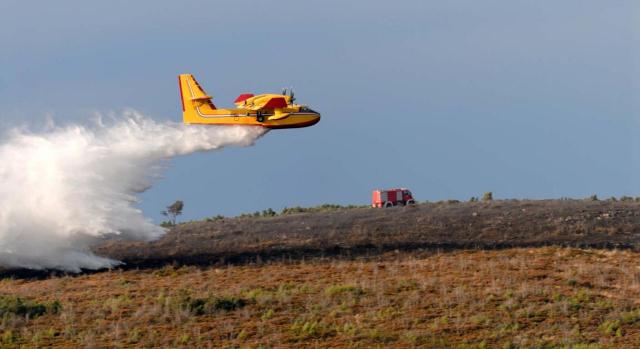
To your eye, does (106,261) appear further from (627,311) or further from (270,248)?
(627,311)

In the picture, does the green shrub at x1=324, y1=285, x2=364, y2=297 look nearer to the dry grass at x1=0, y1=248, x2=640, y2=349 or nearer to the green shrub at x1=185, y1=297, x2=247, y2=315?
the dry grass at x1=0, y1=248, x2=640, y2=349

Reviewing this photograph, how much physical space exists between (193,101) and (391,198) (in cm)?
2671

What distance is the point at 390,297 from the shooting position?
42656 millimetres

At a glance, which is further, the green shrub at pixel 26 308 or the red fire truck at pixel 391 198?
the red fire truck at pixel 391 198

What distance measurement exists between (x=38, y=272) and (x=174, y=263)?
6671mm

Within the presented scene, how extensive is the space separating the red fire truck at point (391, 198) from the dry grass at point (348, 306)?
29582 millimetres

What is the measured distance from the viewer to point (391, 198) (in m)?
82.0

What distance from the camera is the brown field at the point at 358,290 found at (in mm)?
37719

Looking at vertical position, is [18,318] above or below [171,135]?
below

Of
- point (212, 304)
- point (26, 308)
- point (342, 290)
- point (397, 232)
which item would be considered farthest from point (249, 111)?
point (26, 308)

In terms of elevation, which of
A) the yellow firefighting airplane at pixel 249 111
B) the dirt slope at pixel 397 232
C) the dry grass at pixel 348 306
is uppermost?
the yellow firefighting airplane at pixel 249 111

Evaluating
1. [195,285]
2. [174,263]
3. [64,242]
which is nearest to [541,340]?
[195,285]

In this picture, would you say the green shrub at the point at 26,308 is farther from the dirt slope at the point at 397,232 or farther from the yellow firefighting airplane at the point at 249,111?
the yellow firefighting airplane at the point at 249,111

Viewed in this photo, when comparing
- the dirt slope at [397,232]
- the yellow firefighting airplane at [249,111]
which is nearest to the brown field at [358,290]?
the dirt slope at [397,232]
